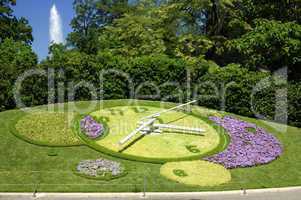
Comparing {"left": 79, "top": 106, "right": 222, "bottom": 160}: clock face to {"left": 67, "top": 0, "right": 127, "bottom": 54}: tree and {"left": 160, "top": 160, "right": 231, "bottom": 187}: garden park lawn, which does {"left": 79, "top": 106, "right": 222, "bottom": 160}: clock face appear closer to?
{"left": 160, "top": 160, "right": 231, "bottom": 187}: garden park lawn

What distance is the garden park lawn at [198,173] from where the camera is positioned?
1775 centimetres

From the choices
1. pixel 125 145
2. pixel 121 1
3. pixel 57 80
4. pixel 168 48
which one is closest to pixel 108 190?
pixel 125 145

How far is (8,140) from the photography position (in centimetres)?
2081

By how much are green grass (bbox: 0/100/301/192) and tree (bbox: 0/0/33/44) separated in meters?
21.5

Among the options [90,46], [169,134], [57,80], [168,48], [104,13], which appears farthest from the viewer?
[104,13]

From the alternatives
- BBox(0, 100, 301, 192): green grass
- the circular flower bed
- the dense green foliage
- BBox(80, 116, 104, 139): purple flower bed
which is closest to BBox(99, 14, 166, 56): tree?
the dense green foliage

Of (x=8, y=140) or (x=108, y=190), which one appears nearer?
(x=108, y=190)

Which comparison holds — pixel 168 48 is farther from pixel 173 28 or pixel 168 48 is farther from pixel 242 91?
pixel 242 91

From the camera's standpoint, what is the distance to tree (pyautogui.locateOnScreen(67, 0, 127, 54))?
176ft

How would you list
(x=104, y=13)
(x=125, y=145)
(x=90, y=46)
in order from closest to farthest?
1. (x=125, y=145)
2. (x=90, y=46)
3. (x=104, y=13)

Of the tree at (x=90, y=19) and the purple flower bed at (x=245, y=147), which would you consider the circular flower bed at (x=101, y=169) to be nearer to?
the purple flower bed at (x=245, y=147)

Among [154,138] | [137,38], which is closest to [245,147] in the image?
[154,138]

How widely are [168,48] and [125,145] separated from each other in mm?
18736

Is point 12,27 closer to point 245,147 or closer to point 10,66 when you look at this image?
point 10,66
